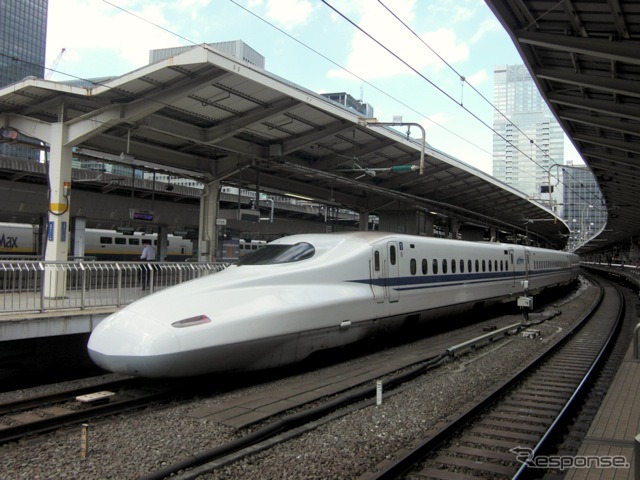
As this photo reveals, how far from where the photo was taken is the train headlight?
252 inches

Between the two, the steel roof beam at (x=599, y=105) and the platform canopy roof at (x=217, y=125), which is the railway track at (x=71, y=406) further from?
the steel roof beam at (x=599, y=105)

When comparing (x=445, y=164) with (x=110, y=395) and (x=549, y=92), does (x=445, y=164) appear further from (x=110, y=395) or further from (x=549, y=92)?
(x=110, y=395)

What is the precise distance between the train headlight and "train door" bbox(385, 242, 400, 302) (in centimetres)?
437

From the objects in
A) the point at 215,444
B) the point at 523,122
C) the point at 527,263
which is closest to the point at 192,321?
the point at 215,444

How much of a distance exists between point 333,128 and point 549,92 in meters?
6.12

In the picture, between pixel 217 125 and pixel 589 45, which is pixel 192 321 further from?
pixel 217 125

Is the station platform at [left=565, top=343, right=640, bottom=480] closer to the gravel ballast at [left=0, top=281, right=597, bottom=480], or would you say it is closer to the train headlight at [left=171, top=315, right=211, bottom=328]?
the gravel ballast at [left=0, top=281, right=597, bottom=480]

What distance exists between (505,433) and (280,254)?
4.60m

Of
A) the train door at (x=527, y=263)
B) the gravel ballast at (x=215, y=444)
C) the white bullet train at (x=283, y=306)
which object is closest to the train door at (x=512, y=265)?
the train door at (x=527, y=263)

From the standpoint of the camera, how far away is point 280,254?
883cm

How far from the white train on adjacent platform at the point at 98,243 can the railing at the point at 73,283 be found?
12.6 metres

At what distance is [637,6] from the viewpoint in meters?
6.80

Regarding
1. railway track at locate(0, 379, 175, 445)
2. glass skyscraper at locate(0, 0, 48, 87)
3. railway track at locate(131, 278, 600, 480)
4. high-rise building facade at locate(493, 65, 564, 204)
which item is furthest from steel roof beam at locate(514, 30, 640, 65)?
glass skyscraper at locate(0, 0, 48, 87)

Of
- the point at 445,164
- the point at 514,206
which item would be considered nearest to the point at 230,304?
the point at 445,164
